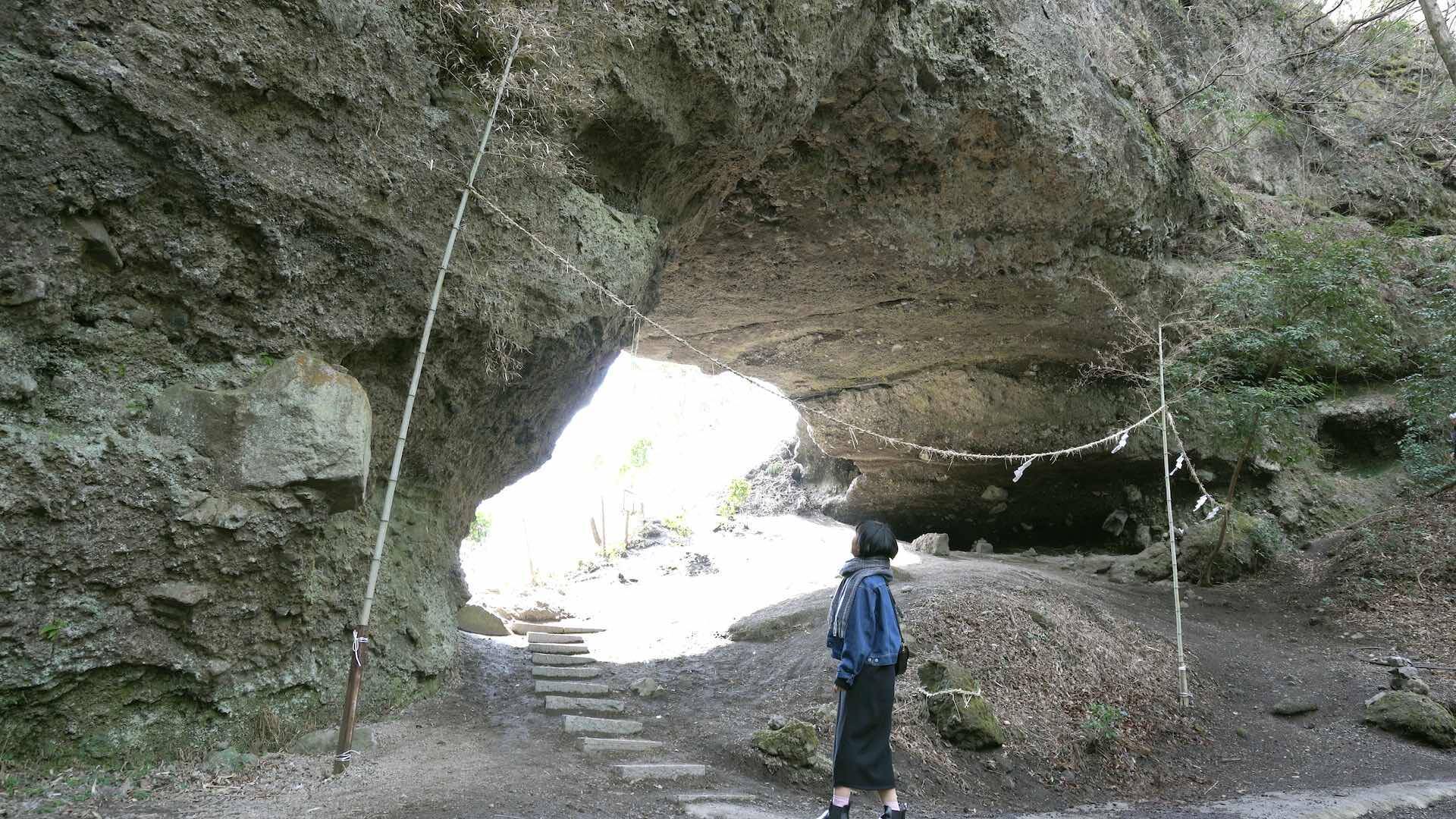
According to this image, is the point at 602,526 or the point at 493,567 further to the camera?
the point at 493,567

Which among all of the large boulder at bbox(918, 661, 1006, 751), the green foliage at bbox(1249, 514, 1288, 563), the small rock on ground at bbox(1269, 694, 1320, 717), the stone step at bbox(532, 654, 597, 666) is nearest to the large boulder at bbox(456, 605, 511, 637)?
the stone step at bbox(532, 654, 597, 666)

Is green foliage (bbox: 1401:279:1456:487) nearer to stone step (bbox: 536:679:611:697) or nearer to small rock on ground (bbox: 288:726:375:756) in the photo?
stone step (bbox: 536:679:611:697)

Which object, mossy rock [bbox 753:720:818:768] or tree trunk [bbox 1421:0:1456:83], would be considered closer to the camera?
mossy rock [bbox 753:720:818:768]

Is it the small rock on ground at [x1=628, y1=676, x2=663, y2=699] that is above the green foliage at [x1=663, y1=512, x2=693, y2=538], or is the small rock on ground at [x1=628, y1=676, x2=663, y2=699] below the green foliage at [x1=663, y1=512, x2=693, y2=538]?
below

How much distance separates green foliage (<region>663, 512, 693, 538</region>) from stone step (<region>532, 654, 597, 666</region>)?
8053 millimetres

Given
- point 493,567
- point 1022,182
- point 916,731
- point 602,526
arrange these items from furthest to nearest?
point 493,567, point 602,526, point 1022,182, point 916,731

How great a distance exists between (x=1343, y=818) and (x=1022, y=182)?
6607 millimetres

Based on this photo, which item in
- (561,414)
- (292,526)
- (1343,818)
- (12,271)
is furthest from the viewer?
(561,414)

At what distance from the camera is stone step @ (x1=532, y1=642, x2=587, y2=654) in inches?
330

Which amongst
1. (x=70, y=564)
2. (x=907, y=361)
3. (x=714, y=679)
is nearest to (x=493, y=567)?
(x=907, y=361)

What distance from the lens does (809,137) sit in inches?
319

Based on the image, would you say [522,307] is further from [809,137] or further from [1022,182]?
[1022,182]

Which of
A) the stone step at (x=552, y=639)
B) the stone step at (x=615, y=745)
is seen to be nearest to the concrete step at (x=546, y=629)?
the stone step at (x=552, y=639)

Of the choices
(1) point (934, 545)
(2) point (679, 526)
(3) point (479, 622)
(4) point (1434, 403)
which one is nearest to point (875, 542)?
(3) point (479, 622)
